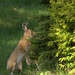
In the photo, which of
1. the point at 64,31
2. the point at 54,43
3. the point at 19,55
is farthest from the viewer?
the point at 19,55

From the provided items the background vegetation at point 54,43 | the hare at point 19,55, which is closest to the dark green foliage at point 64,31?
the background vegetation at point 54,43

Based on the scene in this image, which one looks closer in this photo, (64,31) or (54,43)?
(64,31)

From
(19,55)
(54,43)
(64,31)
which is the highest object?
(64,31)

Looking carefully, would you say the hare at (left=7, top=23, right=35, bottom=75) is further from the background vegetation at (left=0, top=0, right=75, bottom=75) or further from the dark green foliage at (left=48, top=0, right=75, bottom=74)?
the dark green foliage at (left=48, top=0, right=75, bottom=74)

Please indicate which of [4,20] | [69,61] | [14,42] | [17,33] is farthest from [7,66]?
[4,20]

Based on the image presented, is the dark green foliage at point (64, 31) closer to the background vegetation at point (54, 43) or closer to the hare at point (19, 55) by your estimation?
the background vegetation at point (54, 43)

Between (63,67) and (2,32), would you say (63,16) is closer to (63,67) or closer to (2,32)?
(63,67)

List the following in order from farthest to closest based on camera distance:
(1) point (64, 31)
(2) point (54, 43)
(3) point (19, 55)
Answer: (3) point (19, 55)
(2) point (54, 43)
(1) point (64, 31)

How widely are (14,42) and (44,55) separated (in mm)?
3395

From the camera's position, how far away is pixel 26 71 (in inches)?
357

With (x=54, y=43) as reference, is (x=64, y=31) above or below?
above

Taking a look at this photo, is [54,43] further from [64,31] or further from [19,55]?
[19,55]

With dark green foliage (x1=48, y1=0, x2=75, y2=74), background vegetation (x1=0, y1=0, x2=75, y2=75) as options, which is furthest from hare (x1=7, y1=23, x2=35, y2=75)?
dark green foliage (x1=48, y1=0, x2=75, y2=74)

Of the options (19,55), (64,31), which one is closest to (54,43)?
(64,31)
